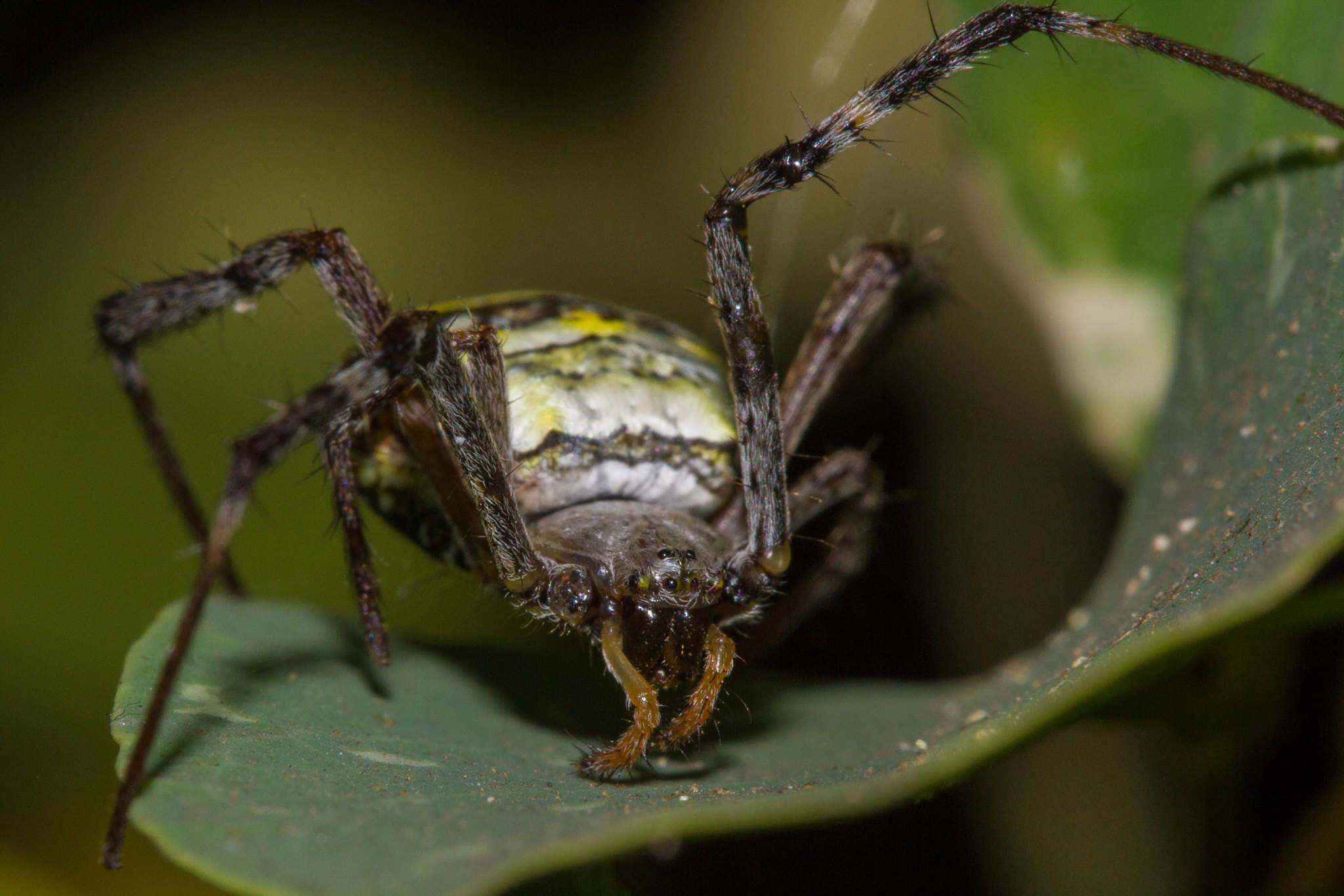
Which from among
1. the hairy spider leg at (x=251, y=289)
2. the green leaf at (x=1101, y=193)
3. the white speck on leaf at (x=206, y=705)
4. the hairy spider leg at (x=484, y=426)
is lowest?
the white speck on leaf at (x=206, y=705)

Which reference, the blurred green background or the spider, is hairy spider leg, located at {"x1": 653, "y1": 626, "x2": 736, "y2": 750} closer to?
the spider

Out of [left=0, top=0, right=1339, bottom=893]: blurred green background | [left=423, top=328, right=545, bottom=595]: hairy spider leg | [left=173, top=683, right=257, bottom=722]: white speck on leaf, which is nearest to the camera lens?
[left=173, top=683, right=257, bottom=722]: white speck on leaf

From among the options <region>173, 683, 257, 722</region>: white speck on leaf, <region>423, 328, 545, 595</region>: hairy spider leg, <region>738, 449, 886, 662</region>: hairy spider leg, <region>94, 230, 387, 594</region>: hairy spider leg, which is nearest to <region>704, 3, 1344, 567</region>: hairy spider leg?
<region>738, 449, 886, 662</region>: hairy spider leg

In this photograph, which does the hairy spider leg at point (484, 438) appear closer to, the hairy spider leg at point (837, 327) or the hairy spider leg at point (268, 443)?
the hairy spider leg at point (268, 443)

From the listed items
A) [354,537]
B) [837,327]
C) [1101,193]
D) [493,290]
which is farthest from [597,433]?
[493,290]

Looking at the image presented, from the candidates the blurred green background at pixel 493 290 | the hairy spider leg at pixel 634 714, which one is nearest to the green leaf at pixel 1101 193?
the blurred green background at pixel 493 290

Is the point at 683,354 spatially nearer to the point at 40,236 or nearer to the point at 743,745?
the point at 743,745
